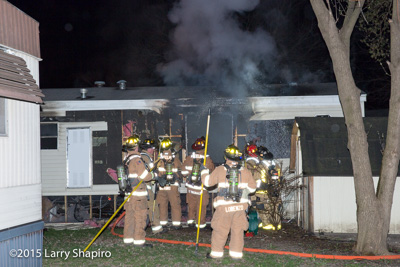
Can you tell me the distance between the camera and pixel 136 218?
9.15 metres

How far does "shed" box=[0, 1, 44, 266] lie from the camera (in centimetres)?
642

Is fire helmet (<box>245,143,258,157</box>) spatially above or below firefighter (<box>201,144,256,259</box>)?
above

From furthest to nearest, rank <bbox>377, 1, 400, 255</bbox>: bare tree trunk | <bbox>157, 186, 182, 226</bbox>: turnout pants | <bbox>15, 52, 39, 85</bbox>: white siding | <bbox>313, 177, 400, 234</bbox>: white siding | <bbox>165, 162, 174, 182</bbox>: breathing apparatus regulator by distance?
<bbox>157, 186, 182, 226</bbox>: turnout pants, <bbox>313, 177, 400, 234</bbox>: white siding, <bbox>165, 162, 174, 182</bbox>: breathing apparatus regulator, <bbox>377, 1, 400, 255</bbox>: bare tree trunk, <bbox>15, 52, 39, 85</bbox>: white siding

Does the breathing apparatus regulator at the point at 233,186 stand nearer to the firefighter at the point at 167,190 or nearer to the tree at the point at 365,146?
the tree at the point at 365,146

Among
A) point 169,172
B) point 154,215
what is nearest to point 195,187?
point 169,172

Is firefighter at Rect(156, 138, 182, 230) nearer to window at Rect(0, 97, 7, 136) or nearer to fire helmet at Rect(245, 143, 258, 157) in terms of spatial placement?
fire helmet at Rect(245, 143, 258, 157)

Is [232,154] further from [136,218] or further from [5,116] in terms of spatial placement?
[5,116]

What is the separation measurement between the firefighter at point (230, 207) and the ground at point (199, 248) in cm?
30

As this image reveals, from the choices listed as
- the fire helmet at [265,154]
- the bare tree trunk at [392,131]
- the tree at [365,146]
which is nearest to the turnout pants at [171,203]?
the fire helmet at [265,154]

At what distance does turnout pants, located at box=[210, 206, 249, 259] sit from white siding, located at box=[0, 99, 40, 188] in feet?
9.85

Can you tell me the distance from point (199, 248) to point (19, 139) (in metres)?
4.08

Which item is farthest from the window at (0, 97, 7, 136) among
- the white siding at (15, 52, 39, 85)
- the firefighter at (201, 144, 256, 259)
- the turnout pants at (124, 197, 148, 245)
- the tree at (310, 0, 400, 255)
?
the tree at (310, 0, 400, 255)

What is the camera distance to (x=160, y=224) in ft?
36.3

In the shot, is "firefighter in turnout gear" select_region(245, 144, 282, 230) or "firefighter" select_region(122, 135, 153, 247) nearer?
"firefighter" select_region(122, 135, 153, 247)
